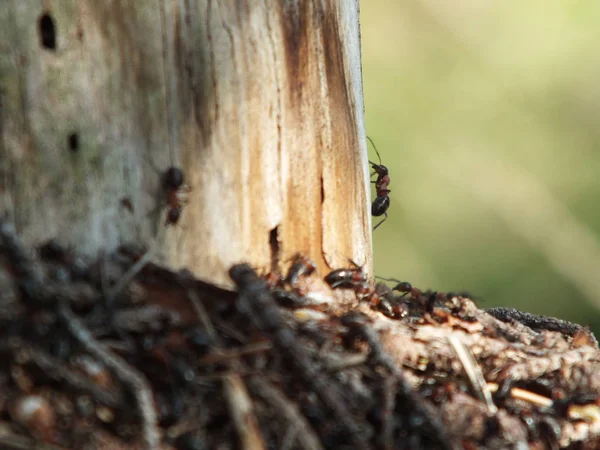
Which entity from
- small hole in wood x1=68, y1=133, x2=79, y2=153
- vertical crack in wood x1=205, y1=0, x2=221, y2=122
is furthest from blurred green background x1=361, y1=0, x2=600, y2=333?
small hole in wood x1=68, y1=133, x2=79, y2=153

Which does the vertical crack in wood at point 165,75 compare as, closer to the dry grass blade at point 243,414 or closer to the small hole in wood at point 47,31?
the small hole in wood at point 47,31

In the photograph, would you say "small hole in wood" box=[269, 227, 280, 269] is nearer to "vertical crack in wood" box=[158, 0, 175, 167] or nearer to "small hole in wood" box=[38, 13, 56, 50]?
"vertical crack in wood" box=[158, 0, 175, 167]

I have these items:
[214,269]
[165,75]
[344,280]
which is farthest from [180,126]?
[344,280]

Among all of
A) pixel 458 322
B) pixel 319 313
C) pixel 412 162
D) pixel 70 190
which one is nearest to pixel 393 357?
pixel 319 313

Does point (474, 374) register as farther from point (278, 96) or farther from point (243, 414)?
point (278, 96)

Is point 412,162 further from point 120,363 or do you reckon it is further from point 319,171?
point 120,363
